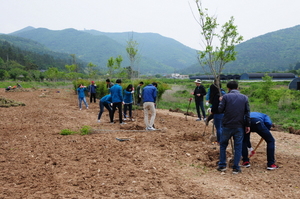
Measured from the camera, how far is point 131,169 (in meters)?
5.03

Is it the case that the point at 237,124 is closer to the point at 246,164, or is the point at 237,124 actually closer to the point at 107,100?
the point at 246,164

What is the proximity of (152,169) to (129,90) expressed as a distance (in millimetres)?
5867

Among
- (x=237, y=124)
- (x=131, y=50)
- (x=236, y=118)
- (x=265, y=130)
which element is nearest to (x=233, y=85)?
(x=236, y=118)

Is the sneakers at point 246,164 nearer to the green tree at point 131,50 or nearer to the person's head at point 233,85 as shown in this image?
the person's head at point 233,85

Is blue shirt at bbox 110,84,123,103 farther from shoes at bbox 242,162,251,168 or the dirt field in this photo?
shoes at bbox 242,162,251,168

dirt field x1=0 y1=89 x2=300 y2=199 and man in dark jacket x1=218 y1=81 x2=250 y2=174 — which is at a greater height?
man in dark jacket x1=218 y1=81 x2=250 y2=174

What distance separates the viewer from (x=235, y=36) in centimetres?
617

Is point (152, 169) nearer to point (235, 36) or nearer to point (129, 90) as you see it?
point (235, 36)

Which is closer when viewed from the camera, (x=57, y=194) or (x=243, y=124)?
(x=57, y=194)

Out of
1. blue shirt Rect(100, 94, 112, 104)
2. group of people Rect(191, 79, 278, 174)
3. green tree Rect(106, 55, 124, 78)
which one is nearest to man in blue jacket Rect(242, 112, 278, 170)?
group of people Rect(191, 79, 278, 174)

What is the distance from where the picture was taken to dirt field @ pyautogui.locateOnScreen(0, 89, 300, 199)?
159 inches

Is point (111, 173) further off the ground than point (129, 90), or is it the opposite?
point (129, 90)

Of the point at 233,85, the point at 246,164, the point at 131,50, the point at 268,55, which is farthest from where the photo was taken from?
the point at 268,55

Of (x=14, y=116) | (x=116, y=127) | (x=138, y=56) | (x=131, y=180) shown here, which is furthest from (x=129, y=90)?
(x=131, y=180)
